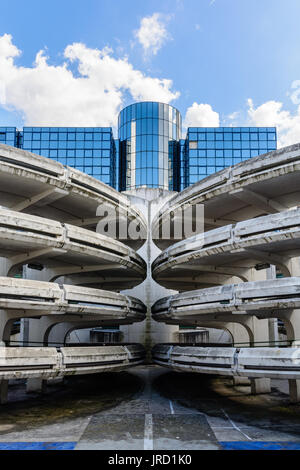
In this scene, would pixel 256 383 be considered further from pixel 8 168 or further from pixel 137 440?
pixel 8 168

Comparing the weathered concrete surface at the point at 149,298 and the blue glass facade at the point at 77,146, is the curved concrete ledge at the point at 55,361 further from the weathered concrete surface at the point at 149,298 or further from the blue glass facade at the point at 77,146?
the blue glass facade at the point at 77,146

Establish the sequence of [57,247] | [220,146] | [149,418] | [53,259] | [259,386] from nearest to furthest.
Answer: [149,418] → [57,247] → [259,386] → [53,259] → [220,146]

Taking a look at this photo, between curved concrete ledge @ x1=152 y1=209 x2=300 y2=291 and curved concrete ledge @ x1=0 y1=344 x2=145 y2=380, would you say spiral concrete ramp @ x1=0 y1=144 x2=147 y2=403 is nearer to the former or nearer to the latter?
curved concrete ledge @ x1=0 y1=344 x2=145 y2=380

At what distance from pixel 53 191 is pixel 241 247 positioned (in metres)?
10.4

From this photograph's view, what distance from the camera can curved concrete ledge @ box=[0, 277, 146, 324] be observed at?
19.7 meters

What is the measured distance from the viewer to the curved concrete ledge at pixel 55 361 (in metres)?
18.8

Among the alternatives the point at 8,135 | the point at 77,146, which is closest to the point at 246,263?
the point at 77,146

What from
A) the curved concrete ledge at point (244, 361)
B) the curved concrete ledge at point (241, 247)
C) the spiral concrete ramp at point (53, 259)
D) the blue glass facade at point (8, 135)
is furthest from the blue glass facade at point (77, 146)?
the curved concrete ledge at point (244, 361)

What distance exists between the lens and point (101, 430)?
59.6ft

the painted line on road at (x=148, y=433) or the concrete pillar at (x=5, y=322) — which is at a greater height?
the concrete pillar at (x=5, y=322)

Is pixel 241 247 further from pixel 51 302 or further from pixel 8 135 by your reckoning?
pixel 8 135

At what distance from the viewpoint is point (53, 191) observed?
75.7ft

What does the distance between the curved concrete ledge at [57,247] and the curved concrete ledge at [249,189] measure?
494cm

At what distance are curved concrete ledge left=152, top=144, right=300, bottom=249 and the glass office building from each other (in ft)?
161
